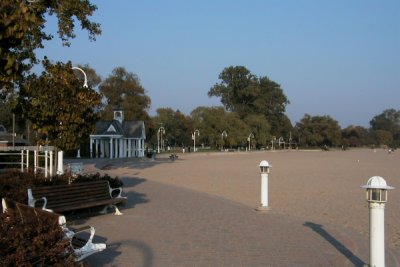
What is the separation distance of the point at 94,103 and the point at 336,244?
10044 millimetres

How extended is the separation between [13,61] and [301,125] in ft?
544

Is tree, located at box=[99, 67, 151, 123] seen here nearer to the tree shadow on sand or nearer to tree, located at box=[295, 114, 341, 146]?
the tree shadow on sand

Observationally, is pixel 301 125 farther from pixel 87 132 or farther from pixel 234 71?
pixel 87 132

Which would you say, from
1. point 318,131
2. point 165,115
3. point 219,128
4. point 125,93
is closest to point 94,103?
point 125,93

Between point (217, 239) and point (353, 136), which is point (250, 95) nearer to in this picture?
point (353, 136)

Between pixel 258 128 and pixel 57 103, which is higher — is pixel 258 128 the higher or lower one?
the higher one

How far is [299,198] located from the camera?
56.4 ft

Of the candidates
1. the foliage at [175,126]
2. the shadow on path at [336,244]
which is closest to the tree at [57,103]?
the shadow on path at [336,244]

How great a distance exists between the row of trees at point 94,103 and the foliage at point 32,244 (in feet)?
5.43

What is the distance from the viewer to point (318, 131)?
16338 cm

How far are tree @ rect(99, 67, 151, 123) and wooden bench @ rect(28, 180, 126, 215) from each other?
248ft

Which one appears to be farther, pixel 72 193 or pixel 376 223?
pixel 72 193

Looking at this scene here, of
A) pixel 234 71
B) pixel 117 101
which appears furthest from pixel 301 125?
pixel 117 101

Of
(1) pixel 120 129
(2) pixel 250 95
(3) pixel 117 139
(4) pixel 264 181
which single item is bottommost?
(4) pixel 264 181
